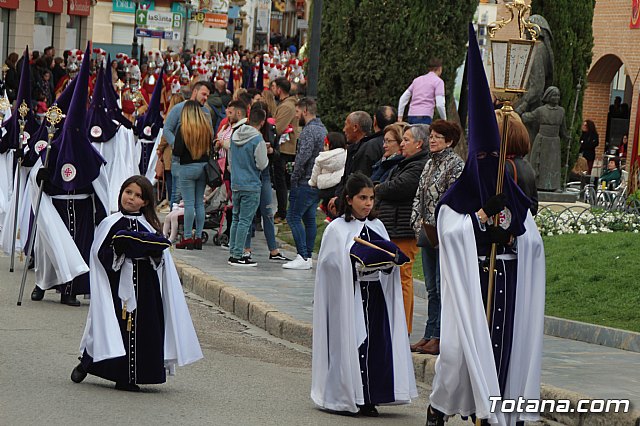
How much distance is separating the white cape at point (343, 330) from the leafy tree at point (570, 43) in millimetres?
14008

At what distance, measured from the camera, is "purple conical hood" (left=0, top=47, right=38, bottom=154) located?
15.5 metres

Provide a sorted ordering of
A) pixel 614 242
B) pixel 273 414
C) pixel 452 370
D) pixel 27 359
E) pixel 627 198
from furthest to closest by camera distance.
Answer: pixel 627 198 < pixel 614 242 < pixel 27 359 < pixel 273 414 < pixel 452 370

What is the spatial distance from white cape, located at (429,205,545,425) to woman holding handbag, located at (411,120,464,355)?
1.56m

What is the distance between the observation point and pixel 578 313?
42.2 ft

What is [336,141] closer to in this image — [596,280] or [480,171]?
[596,280]

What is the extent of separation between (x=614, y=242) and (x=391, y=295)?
20.9 ft

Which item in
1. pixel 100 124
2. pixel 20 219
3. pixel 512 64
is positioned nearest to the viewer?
pixel 512 64

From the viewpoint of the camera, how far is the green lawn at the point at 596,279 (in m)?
12.8

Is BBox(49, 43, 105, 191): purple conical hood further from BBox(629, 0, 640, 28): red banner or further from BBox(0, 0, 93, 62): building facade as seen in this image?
BBox(0, 0, 93, 62): building facade

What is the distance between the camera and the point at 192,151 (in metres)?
16.9

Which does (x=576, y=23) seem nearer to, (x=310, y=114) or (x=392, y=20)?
(x=392, y=20)

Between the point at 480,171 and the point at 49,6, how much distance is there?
43.7 m

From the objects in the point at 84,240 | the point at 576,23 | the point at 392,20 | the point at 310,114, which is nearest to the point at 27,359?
the point at 84,240

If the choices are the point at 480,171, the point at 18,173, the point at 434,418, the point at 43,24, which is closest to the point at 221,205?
the point at 18,173
